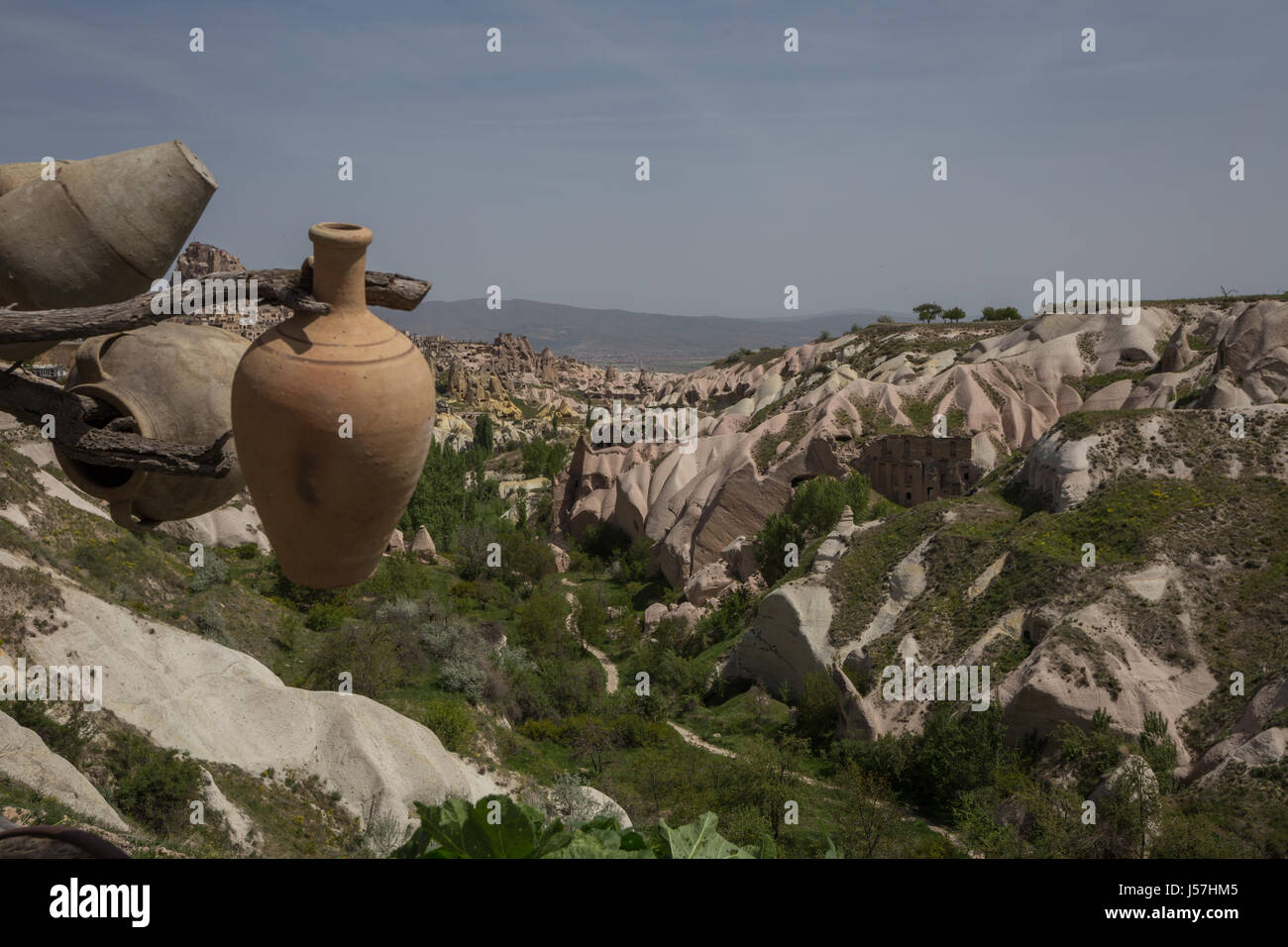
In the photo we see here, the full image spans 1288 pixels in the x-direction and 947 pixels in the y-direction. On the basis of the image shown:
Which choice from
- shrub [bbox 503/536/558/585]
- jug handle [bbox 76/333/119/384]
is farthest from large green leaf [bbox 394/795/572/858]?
shrub [bbox 503/536/558/585]

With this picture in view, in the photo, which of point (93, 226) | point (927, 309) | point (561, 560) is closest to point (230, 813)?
point (93, 226)

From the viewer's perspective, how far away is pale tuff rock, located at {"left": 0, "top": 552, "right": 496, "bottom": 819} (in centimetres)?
1149

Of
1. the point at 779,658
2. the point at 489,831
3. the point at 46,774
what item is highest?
the point at 489,831

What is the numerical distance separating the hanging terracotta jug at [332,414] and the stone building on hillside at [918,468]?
92.1 feet

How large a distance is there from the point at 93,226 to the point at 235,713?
1039 cm

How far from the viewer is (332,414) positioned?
283 cm

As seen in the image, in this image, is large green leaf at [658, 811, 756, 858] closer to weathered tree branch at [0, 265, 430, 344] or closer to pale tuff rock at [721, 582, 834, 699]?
weathered tree branch at [0, 265, 430, 344]

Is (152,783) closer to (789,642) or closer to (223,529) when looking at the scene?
(789,642)

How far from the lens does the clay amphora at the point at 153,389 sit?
3.41m

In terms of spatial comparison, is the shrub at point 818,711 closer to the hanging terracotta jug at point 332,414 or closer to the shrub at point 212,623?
the shrub at point 212,623

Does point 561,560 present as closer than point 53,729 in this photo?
No

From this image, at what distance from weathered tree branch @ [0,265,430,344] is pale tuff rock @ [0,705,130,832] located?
6605 millimetres

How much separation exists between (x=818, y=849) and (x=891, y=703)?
4.82 m
